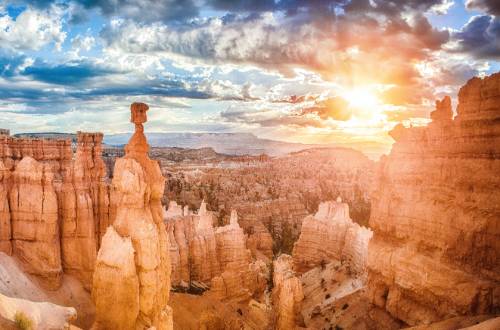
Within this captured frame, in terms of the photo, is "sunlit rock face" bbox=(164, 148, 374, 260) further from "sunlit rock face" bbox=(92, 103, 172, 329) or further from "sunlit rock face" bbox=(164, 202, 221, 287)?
"sunlit rock face" bbox=(92, 103, 172, 329)

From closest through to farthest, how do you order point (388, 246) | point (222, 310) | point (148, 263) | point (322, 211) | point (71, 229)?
point (148, 263)
point (71, 229)
point (388, 246)
point (222, 310)
point (322, 211)

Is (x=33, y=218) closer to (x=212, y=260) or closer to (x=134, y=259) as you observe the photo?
(x=134, y=259)

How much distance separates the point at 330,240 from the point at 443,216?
21.8m

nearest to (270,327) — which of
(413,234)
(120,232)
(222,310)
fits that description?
(222,310)

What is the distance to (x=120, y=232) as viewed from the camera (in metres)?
15.3

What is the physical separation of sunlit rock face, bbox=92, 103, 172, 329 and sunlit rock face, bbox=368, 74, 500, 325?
1210 cm

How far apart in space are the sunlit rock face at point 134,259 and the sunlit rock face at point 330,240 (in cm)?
2338

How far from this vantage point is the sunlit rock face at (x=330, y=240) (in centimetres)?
3688

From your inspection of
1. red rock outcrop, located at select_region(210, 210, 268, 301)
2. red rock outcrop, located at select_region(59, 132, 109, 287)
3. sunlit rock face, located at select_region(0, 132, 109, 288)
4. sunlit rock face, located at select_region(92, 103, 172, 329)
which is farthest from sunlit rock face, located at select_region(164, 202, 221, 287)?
sunlit rock face, located at select_region(92, 103, 172, 329)

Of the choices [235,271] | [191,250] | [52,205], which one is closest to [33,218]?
[52,205]

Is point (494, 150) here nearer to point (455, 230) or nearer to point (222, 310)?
point (455, 230)

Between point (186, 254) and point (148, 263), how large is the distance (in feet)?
62.8

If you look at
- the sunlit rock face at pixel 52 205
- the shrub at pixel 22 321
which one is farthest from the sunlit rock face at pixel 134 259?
the sunlit rock face at pixel 52 205

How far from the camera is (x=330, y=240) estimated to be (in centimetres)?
4091
